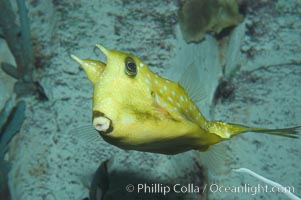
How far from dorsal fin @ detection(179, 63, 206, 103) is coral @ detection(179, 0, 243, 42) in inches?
60.3

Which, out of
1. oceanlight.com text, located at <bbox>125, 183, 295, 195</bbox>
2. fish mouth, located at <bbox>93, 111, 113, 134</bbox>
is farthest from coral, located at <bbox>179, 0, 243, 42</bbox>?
fish mouth, located at <bbox>93, 111, 113, 134</bbox>

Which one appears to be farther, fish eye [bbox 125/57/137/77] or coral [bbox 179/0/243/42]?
coral [bbox 179/0/243/42]

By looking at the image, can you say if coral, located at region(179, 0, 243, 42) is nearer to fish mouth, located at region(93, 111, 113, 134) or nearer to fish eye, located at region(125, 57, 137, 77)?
fish eye, located at region(125, 57, 137, 77)

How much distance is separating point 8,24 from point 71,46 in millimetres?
935

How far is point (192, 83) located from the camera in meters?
1.98

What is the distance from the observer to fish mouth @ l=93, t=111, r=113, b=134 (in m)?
1.34

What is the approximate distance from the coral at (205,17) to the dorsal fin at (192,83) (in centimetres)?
153

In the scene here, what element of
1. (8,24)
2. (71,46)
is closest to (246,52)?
(71,46)

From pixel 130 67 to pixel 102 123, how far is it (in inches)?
11.1

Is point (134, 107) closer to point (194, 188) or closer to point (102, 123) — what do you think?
point (102, 123)

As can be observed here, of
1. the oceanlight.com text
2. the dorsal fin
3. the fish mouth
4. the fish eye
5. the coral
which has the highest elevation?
the coral

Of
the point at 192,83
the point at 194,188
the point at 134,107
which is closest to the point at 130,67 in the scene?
the point at 134,107

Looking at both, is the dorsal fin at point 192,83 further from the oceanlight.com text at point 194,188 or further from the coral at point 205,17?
the coral at point 205,17

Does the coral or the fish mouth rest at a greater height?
the coral
